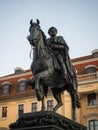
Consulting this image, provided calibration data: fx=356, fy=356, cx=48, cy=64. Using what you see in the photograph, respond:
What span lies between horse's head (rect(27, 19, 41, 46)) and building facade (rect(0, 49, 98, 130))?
23659 millimetres

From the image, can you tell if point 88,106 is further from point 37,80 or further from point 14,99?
point 37,80

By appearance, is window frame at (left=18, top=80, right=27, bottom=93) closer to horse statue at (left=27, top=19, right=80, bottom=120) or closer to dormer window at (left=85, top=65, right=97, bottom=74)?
dormer window at (left=85, top=65, right=97, bottom=74)

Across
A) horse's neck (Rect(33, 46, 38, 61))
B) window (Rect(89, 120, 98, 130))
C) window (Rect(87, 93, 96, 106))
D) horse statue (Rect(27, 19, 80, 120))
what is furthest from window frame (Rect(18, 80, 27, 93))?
horse's neck (Rect(33, 46, 38, 61))

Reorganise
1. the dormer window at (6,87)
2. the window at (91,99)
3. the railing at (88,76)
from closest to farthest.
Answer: the railing at (88,76), the window at (91,99), the dormer window at (6,87)

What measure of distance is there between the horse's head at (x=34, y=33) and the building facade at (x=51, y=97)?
23.7 metres

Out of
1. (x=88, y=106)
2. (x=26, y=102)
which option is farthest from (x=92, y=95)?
(x=26, y=102)

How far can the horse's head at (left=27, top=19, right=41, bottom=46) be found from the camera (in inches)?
291

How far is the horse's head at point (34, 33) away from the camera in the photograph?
291 inches

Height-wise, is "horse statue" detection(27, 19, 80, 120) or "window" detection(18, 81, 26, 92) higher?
"window" detection(18, 81, 26, 92)

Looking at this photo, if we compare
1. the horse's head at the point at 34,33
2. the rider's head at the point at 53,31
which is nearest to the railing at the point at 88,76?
the rider's head at the point at 53,31

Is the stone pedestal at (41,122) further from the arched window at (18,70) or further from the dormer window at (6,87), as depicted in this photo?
the arched window at (18,70)

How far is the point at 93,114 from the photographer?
34625 millimetres

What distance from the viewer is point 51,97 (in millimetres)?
37000

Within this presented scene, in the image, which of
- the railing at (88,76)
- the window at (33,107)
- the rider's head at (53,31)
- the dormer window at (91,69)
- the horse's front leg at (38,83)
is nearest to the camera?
the horse's front leg at (38,83)
